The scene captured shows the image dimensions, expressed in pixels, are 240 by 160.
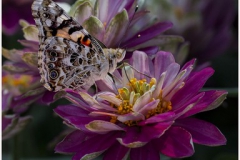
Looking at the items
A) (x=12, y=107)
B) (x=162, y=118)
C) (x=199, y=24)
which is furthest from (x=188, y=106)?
(x=199, y=24)

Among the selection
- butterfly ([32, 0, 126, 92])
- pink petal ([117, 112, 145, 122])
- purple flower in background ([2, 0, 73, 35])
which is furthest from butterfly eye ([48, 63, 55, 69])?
purple flower in background ([2, 0, 73, 35])

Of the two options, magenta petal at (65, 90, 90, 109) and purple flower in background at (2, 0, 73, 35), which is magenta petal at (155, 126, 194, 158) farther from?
purple flower in background at (2, 0, 73, 35)

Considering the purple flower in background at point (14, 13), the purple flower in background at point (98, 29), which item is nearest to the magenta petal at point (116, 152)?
the purple flower in background at point (98, 29)

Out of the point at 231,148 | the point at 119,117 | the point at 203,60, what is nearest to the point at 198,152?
the point at 231,148

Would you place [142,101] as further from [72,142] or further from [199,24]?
[199,24]

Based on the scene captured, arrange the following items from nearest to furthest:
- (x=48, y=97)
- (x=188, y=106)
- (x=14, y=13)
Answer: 1. (x=188, y=106)
2. (x=48, y=97)
3. (x=14, y=13)

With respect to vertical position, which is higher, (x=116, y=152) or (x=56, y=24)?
(x=56, y=24)
